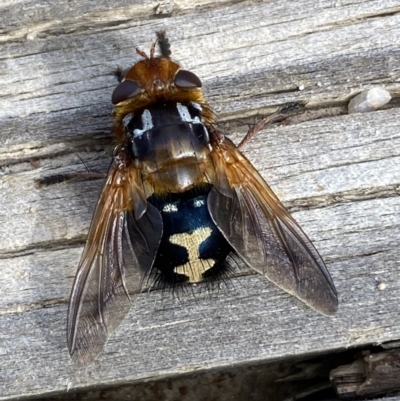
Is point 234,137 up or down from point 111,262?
up

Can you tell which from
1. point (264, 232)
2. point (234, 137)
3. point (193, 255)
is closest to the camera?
point (193, 255)

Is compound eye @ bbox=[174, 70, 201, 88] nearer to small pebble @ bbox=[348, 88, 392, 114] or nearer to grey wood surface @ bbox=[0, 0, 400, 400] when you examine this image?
grey wood surface @ bbox=[0, 0, 400, 400]

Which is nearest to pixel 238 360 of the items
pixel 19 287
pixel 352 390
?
pixel 352 390

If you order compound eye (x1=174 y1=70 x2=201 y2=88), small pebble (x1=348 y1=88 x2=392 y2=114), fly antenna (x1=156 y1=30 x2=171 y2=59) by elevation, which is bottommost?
small pebble (x1=348 y1=88 x2=392 y2=114)

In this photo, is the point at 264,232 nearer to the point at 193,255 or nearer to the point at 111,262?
the point at 193,255

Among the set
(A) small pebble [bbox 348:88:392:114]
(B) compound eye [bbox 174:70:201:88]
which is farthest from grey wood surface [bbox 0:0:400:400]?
(B) compound eye [bbox 174:70:201:88]

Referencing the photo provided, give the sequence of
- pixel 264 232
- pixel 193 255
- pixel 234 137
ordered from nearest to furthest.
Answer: pixel 193 255 → pixel 264 232 → pixel 234 137

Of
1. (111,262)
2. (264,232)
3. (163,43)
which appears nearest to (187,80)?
(163,43)
